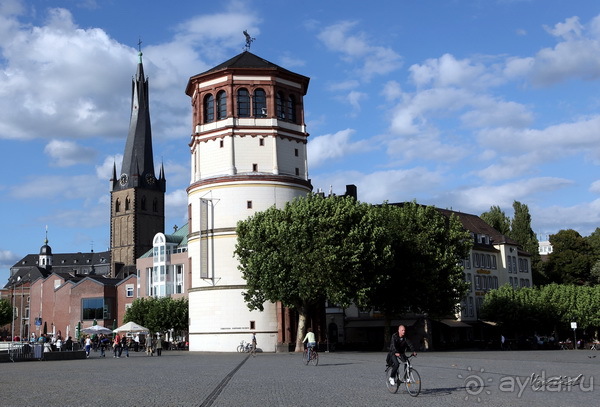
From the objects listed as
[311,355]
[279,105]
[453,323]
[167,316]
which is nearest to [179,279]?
[167,316]

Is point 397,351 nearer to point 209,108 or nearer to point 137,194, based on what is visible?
point 209,108

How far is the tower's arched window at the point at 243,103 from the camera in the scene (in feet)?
201

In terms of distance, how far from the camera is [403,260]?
58.4m

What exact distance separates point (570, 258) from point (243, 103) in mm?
61777

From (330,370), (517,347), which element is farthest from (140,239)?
(330,370)

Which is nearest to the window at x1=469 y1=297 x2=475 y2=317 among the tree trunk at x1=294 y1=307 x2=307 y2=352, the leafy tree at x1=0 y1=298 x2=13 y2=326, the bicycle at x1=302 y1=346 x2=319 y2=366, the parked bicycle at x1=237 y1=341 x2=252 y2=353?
the parked bicycle at x1=237 y1=341 x2=252 y2=353

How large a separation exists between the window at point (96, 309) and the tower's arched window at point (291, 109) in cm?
6546

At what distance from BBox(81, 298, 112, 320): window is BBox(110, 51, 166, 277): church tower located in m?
48.1

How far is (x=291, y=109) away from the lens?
63.7 meters

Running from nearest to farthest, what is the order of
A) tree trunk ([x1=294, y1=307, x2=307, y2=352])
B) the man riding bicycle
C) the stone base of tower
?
1. the man riding bicycle
2. tree trunk ([x1=294, y1=307, x2=307, y2=352])
3. the stone base of tower

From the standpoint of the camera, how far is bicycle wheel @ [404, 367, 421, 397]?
20359 millimetres

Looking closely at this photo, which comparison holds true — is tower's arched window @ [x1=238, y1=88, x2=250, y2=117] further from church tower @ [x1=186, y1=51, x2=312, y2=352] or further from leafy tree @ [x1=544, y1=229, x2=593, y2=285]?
leafy tree @ [x1=544, y1=229, x2=593, y2=285]

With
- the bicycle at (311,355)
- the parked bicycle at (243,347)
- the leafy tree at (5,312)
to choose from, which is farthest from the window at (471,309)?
the leafy tree at (5,312)

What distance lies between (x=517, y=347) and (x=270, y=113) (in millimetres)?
36916
